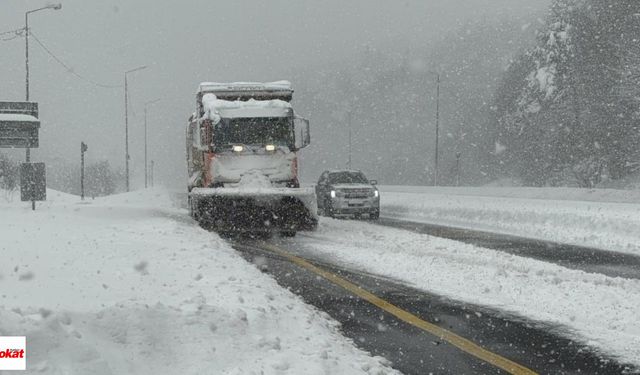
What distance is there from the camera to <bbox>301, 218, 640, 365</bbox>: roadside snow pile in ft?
22.7

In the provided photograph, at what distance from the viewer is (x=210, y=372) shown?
495cm

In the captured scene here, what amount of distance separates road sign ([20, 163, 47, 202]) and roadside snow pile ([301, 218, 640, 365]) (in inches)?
577

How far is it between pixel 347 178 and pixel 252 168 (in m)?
10.1

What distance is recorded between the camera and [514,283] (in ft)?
31.1

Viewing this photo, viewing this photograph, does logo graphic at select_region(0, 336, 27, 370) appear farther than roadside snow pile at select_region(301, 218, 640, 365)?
No

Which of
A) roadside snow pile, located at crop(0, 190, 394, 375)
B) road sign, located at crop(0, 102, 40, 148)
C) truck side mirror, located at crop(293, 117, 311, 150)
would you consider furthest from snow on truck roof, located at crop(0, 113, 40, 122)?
roadside snow pile, located at crop(0, 190, 394, 375)

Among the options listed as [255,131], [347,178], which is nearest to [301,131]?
[255,131]

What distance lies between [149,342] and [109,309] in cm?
62

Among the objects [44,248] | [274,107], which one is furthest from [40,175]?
[44,248]

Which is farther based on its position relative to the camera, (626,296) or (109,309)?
(626,296)

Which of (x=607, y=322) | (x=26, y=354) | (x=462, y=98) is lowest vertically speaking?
(x=607, y=322)

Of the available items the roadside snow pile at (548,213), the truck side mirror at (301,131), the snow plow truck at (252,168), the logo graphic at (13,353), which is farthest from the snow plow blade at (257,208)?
the logo graphic at (13,353)

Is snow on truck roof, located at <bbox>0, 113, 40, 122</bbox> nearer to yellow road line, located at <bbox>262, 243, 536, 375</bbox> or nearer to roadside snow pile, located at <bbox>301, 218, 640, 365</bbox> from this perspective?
roadside snow pile, located at <bbox>301, 218, 640, 365</bbox>

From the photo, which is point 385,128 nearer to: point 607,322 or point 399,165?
point 399,165
